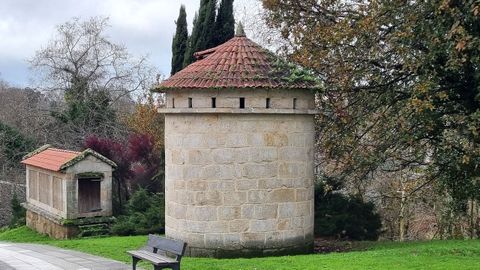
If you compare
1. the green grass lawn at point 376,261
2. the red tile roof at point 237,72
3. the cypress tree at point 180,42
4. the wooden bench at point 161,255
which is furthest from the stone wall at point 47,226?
the wooden bench at point 161,255

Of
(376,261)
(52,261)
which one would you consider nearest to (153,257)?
(376,261)

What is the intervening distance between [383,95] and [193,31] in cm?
1178

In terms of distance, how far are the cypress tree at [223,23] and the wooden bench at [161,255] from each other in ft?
50.4

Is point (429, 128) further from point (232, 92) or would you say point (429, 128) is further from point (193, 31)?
point (193, 31)

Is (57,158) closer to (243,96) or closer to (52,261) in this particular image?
(52,261)

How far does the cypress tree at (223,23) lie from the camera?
25.0m

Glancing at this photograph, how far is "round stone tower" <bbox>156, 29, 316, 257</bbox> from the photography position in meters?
13.0

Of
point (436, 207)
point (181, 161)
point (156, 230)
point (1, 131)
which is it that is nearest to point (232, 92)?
point (181, 161)

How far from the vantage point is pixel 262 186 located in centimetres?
1308

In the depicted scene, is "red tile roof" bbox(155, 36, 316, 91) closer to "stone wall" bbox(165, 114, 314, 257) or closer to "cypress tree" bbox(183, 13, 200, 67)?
"stone wall" bbox(165, 114, 314, 257)

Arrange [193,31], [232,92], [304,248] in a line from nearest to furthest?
[232,92], [304,248], [193,31]

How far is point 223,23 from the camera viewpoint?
2509 cm

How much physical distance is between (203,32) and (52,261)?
45.4 ft

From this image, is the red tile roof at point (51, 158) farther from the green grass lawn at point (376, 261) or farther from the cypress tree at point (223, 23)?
the green grass lawn at point (376, 261)
